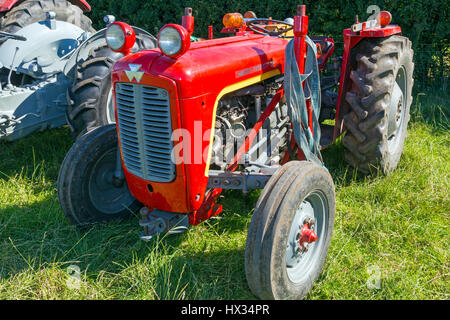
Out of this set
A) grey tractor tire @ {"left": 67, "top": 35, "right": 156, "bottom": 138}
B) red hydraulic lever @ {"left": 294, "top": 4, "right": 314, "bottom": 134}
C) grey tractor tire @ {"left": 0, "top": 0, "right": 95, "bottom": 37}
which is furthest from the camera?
grey tractor tire @ {"left": 0, "top": 0, "right": 95, "bottom": 37}

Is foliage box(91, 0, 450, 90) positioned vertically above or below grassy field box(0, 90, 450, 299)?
above

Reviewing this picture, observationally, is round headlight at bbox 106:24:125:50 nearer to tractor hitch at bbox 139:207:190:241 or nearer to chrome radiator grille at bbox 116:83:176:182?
chrome radiator grille at bbox 116:83:176:182

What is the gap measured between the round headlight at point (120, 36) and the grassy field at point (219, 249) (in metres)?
1.37

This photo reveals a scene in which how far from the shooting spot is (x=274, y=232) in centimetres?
236

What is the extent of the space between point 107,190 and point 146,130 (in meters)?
0.88

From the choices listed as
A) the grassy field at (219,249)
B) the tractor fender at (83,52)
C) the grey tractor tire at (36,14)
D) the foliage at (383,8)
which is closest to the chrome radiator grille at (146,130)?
the grassy field at (219,249)

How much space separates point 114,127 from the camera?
10.8 ft

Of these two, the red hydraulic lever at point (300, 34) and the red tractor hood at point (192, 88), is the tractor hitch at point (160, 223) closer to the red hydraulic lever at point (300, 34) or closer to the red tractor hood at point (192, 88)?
the red tractor hood at point (192, 88)

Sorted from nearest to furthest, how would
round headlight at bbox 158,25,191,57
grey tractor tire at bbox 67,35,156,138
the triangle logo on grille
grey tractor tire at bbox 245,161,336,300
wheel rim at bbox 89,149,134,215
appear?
grey tractor tire at bbox 245,161,336,300, round headlight at bbox 158,25,191,57, the triangle logo on grille, wheel rim at bbox 89,149,134,215, grey tractor tire at bbox 67,35,156,138

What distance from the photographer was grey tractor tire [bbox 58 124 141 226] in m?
3.11

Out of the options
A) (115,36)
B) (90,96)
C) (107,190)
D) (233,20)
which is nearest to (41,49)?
(90,96)

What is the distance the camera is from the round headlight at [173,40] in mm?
2482

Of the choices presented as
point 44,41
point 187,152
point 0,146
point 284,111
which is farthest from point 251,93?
point 0,146

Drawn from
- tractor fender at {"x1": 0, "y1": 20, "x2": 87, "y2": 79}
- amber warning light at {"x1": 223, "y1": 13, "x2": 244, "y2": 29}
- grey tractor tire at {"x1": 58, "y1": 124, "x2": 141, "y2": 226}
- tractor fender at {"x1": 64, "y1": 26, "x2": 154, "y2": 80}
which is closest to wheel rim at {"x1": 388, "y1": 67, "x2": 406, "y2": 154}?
amber warning light at {"x1": 223, "y1": 13, "x2": 244, "y2": 29}
